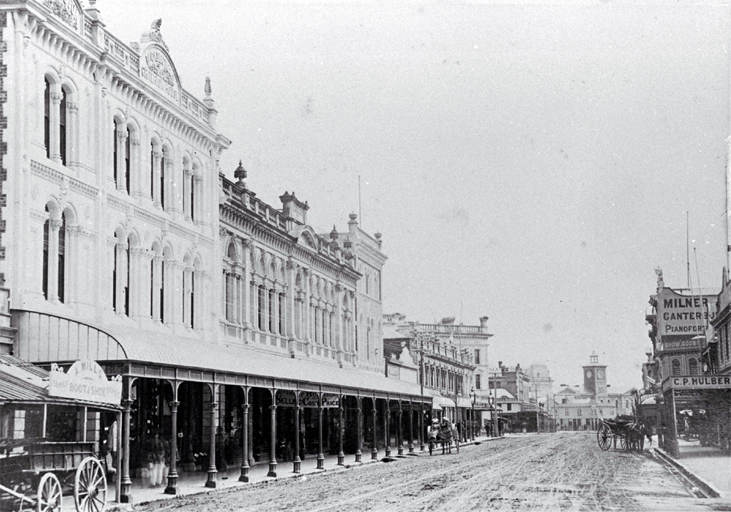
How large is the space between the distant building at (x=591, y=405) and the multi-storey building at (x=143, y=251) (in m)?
139

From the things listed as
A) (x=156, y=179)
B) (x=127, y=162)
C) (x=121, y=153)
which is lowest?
(x=156, y=179)

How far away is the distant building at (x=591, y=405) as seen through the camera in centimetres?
17125

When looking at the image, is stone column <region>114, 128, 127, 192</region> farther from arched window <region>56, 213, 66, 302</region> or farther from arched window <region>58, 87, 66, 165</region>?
arched window <region>56, 213, 66, 302</region>

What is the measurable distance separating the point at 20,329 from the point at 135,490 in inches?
168

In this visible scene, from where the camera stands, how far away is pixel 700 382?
30.5m

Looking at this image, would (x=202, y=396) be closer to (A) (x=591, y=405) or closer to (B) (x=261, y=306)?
(B) (x=261, y=306)

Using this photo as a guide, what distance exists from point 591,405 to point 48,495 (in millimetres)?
166710

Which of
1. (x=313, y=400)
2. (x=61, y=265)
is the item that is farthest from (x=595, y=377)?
(x=61, y=265)

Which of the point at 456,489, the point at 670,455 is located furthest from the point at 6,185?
the point at 670,455

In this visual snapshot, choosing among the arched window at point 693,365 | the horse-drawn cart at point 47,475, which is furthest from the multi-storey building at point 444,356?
the horse-drawn cart at point 47,475

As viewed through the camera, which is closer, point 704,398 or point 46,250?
point 46,250

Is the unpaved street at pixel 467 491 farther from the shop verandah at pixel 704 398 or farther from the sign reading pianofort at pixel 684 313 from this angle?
the sign reading pianofort at pixel 684 313

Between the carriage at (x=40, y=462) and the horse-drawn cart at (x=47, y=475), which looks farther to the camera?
the carriage at (x=40, y=462)

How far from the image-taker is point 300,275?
4044 cm
